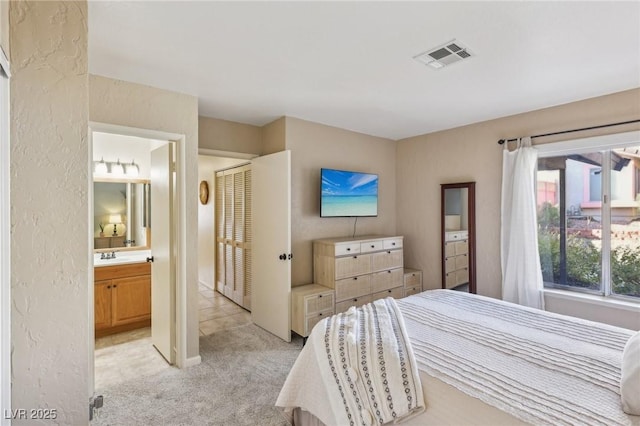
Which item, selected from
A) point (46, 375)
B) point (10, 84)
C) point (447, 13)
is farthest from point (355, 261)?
point (10, 84)

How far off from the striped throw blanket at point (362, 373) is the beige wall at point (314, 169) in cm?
176

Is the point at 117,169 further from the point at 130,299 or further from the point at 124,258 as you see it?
the point at 130,299

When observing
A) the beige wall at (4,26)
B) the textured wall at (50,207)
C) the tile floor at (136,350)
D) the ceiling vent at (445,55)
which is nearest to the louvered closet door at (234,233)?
the tile floor at (136,350)

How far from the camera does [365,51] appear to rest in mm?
2037

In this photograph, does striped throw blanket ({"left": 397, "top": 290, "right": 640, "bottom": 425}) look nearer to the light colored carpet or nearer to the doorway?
the light colored carpet

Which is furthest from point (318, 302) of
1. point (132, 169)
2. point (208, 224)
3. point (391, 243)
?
point (132, 169)

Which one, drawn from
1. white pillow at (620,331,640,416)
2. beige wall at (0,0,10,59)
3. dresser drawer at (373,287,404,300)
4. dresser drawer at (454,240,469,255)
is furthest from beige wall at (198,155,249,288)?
white pillow at (620,331,640,416)

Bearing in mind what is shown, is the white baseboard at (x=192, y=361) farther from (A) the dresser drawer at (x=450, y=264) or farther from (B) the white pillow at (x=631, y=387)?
(A) the dresser drawer at (x=450, y=264)

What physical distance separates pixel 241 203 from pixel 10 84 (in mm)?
3182

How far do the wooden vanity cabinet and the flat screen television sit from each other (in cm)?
221

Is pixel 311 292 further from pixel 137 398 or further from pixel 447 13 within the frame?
pixel 447 13

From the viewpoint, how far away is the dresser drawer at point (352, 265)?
11.1ft

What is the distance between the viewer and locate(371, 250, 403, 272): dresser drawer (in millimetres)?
3683

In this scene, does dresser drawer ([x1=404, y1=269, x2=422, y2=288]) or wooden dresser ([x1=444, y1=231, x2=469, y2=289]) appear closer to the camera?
wooden dresser ([x1=444, y1=231, x2=469, y2=289])
